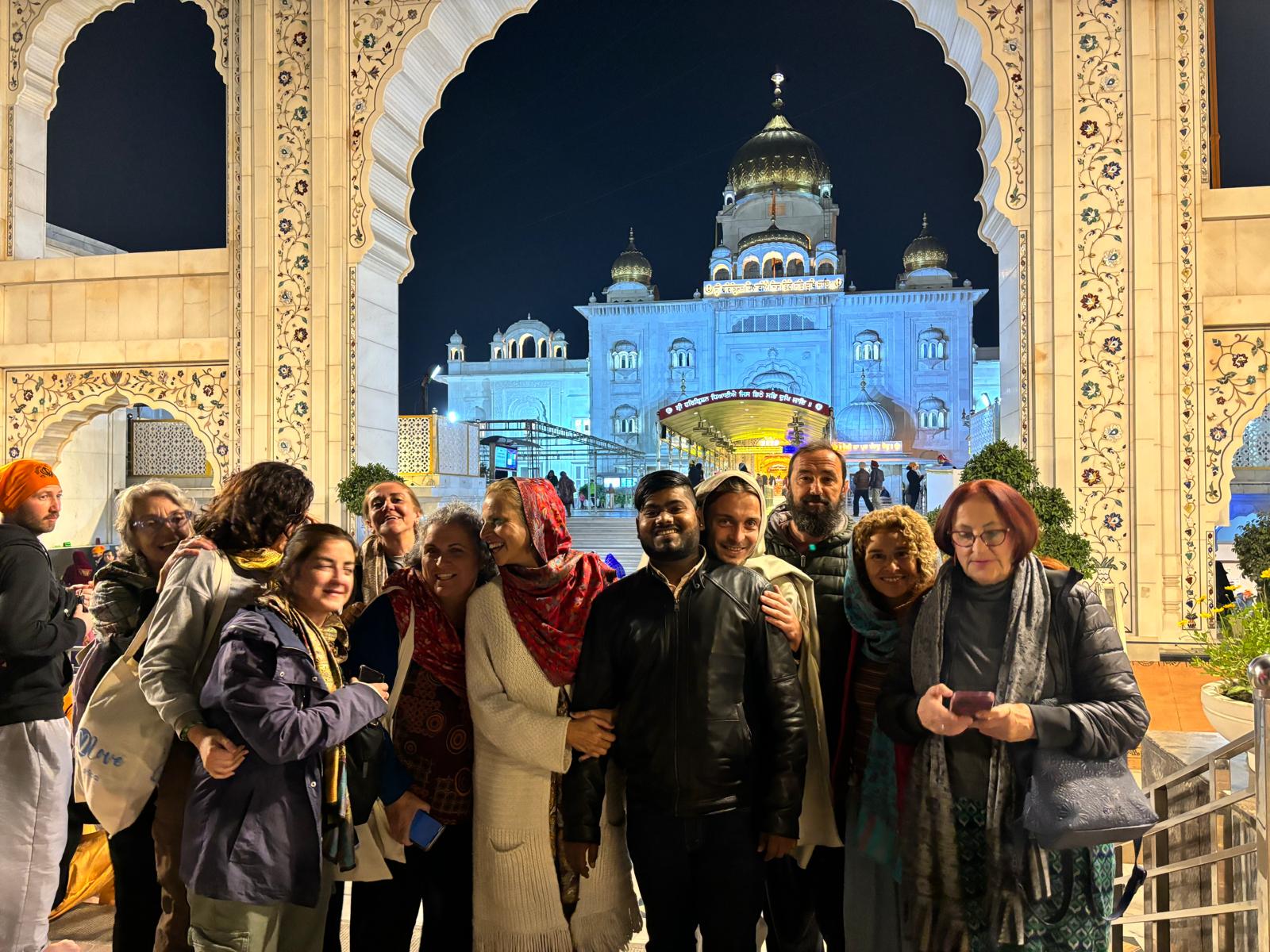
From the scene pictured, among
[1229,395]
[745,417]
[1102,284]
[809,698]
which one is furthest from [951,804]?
[745,417]

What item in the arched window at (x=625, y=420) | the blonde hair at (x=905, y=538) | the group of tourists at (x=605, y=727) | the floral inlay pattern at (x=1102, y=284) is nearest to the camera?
the group of tourists at (x=605, y=727)

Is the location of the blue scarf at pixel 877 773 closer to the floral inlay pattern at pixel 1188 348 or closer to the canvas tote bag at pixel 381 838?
the canvas tote bag at pixel 381 838

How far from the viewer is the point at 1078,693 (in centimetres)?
158

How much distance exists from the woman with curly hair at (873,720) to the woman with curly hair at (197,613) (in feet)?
4.28

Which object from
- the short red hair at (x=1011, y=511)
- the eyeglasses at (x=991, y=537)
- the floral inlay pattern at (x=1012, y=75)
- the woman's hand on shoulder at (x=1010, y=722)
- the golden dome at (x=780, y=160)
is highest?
the golden dome at (x=780, y=160)

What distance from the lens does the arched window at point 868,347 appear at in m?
25.2

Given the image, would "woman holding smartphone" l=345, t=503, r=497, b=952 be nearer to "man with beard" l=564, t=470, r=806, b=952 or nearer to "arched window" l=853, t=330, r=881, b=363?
"man with beard" l=564, t=470, r=806, b=952

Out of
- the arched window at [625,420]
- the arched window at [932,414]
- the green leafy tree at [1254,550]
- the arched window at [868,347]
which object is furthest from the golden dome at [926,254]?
the green leafy tree at [1254,550]

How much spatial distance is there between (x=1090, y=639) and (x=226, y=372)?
22.0ft

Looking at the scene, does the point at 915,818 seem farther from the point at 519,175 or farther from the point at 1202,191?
the point at 519,175

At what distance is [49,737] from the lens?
7.22 feet

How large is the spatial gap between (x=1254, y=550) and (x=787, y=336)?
21.2 metres

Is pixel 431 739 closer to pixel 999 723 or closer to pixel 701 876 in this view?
pixel 701 876

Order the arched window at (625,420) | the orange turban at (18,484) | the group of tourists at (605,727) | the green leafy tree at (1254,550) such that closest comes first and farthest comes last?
the group of tourists at (605,727)
the orange turban at (18,484)
the green leafy tree at (1254,550)
the arched window at (625,420)
